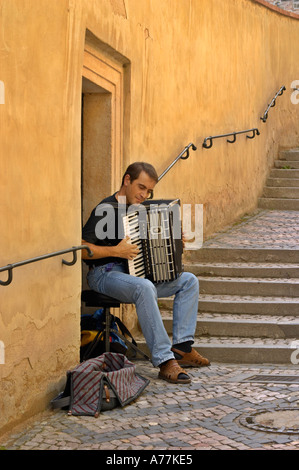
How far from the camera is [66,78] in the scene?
574 centimetres

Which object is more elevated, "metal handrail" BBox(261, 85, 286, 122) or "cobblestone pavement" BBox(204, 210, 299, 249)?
"metal handrail" BBox(261, 85, 286, 122)

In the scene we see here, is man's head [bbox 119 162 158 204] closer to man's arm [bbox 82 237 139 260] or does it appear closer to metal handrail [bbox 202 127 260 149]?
man's arm [bbox 82 237 139 260]

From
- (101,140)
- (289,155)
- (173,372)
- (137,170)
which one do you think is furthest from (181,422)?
(289,155)

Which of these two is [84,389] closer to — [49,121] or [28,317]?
[28,317]

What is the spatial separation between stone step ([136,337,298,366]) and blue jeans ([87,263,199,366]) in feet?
1.43

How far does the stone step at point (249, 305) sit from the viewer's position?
7.67 metres

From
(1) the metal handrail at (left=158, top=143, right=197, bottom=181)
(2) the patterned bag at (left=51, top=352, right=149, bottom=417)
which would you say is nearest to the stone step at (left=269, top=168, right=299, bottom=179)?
(1) the metal handrail at (left=158, top=143, right=197, bottom=181)

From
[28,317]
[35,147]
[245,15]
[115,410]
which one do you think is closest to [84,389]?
[115,410]

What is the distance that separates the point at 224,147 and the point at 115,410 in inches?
228

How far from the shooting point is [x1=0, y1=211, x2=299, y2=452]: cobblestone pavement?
A: 15.7ft

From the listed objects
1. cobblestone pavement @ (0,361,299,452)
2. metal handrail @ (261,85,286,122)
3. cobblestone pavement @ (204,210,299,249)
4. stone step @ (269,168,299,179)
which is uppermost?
metal handrail @ (261,85,286,122)

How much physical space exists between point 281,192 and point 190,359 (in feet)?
19.6

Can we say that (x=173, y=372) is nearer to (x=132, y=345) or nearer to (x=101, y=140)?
(x=132, y=345)

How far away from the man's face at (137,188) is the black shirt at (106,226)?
0.49 ft
